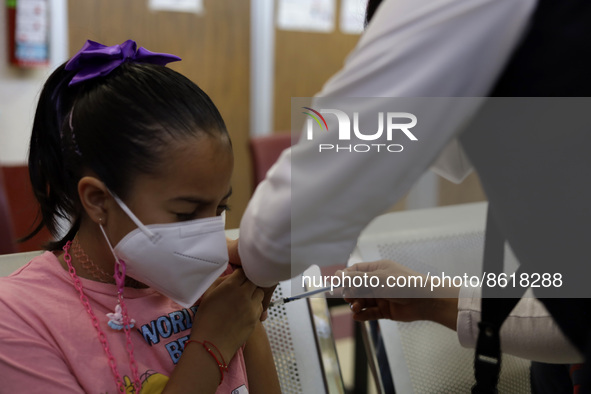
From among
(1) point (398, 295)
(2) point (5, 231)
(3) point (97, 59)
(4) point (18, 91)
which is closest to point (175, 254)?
(3) point (97, 59)

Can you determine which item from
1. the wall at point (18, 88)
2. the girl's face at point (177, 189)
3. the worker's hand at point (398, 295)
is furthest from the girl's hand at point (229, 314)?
the wall at point (18, 88)

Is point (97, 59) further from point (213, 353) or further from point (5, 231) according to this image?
point (5, 231)

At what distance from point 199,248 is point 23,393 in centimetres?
30

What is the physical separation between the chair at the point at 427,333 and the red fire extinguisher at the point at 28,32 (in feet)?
5.58

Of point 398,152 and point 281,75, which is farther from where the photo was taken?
point 281,75

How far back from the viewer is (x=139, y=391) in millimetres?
820

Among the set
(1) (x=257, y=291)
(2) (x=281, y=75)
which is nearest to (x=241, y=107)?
(2) (x=281, y=75)

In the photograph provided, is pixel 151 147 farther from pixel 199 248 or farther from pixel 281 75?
pixel 281 75

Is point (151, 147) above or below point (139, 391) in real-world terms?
above

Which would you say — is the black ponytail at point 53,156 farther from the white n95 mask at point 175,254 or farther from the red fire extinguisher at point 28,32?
the red fire extinguisher at point 28,32

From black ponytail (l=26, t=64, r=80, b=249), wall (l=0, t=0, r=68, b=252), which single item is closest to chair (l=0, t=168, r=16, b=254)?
black ponytail (l=26, t=64, r=80, b=249)

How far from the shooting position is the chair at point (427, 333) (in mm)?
1174

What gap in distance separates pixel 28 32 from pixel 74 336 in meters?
1.89

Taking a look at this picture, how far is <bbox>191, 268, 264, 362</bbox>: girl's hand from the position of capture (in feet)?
2.84
